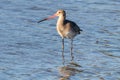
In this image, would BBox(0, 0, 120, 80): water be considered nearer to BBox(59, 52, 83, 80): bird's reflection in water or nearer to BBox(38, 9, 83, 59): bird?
BBox(59, 52, 83, 80): bird's reflection in water

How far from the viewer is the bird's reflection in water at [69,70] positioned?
1391 cm

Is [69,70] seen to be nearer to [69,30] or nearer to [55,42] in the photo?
[55,42]

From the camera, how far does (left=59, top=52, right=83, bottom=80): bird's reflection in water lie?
45.6 feet

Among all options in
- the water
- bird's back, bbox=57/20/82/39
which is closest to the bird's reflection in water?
the water

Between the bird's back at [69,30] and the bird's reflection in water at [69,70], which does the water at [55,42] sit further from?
the bird's back at [69,30]

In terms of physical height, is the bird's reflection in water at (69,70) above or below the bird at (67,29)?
below

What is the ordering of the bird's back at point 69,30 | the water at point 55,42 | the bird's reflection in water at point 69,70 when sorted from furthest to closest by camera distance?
the bird's back at point 69,30
the water at point 55,42
the bird's reflection in water at point 69,70

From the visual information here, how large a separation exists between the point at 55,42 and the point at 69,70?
115 inches

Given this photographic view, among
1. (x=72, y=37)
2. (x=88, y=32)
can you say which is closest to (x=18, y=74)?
(x=72, y=37)

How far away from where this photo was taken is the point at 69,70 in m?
14.6

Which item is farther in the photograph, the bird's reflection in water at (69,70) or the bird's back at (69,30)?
the bird's back at (69,30)

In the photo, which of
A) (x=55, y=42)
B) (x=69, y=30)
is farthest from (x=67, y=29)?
(x=55, y=42)

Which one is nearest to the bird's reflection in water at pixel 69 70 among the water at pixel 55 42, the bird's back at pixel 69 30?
the water at pixel 55 42

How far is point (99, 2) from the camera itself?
920 inches
